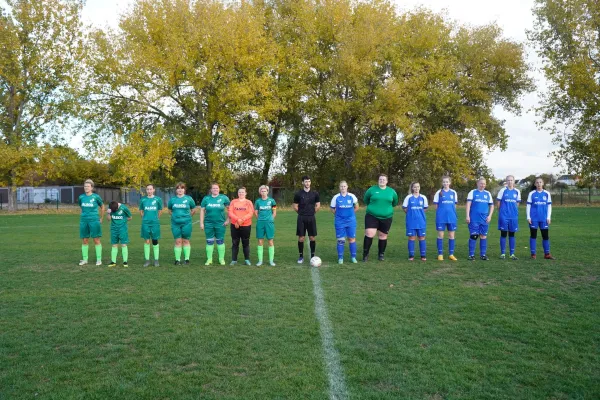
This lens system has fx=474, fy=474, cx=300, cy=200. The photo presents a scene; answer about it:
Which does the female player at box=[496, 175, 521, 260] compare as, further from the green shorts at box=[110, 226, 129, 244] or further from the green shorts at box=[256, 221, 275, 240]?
the green shorts at box=[110, 226, 129, 244]

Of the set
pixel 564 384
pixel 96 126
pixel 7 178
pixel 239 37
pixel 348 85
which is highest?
pixel 239 37

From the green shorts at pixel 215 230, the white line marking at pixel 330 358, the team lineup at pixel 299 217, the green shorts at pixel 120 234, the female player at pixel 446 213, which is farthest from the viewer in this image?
the female player at pixel 446 213

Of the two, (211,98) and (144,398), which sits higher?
(211,98)

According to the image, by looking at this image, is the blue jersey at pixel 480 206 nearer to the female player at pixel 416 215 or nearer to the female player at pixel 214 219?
the female player at pixel 416 215

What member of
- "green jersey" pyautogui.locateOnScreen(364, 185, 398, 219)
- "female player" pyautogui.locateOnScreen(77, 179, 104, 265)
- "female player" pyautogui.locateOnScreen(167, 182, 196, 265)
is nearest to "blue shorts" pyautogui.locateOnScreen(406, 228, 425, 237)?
"green jersey" pyautogui.locateOnScreen(364, 185, 398, 219)

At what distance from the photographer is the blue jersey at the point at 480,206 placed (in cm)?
1023

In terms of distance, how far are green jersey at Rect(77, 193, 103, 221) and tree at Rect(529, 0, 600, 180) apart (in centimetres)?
2930

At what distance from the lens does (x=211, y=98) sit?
31.4 metres

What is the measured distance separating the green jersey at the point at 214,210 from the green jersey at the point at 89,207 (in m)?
2.31

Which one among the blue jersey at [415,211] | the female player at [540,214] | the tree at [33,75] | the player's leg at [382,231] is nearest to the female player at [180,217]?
the player's leg at [382,231]

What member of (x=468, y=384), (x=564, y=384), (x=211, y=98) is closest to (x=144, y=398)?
(x=468, y=384)

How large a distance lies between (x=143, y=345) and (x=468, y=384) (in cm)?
316

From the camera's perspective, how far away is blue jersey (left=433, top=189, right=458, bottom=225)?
10328 millimetres

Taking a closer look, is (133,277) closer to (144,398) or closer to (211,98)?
(144,398)
